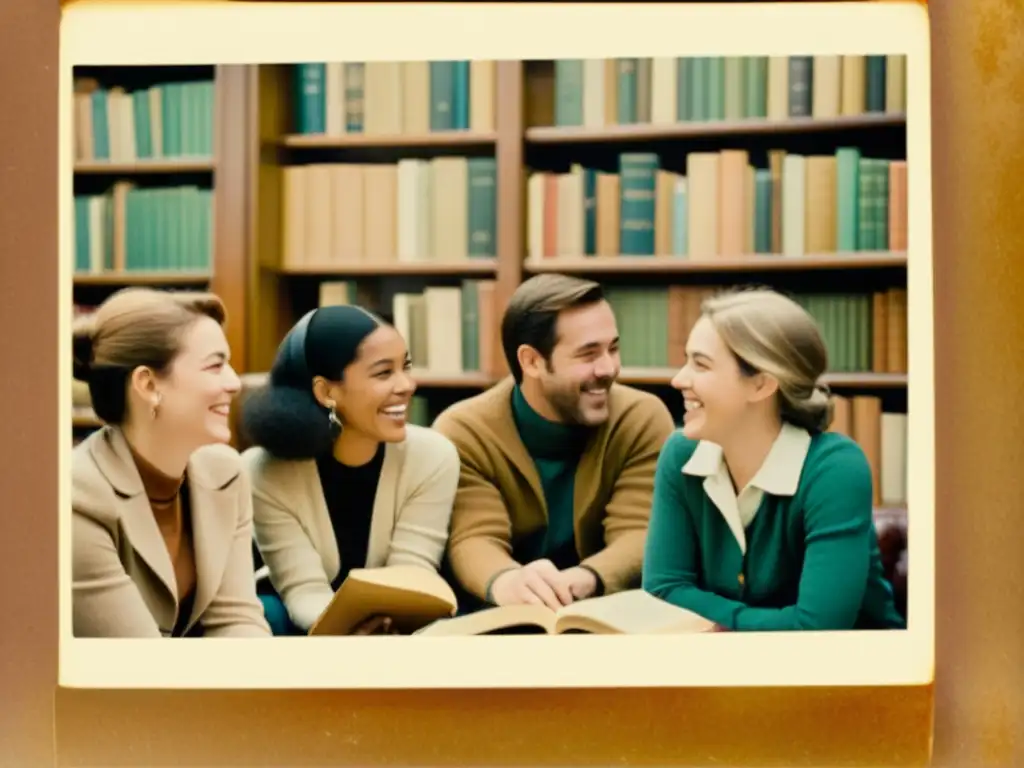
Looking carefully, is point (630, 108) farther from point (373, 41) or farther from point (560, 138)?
point (373, 41)

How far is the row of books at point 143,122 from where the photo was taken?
176 cm

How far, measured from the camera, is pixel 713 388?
172 cm

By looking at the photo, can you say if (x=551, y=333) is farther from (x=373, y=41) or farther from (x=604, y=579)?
(x=373, y=41)

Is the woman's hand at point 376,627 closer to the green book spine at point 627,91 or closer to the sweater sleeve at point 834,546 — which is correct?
the sweater sleeve at point 834,546

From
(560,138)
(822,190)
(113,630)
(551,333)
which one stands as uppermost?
(560,138)

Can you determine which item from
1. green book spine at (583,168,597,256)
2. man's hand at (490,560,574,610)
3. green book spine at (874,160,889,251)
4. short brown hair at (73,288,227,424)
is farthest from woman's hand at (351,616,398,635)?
green book spine at (874,160,889,251)

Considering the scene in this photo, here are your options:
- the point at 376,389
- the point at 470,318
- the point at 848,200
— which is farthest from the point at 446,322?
the point at 848,200

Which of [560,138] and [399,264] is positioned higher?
[560,138]

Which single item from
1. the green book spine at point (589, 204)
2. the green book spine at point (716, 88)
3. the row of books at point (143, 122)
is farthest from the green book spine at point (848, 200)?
the row of books at point (143, 122)

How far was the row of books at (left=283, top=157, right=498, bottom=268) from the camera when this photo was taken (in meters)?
1.75

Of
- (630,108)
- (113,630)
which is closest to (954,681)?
(630,108)

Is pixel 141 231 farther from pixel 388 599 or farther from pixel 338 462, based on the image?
pixel 388 599

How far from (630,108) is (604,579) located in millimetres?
865

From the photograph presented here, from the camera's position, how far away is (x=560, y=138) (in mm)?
1806
